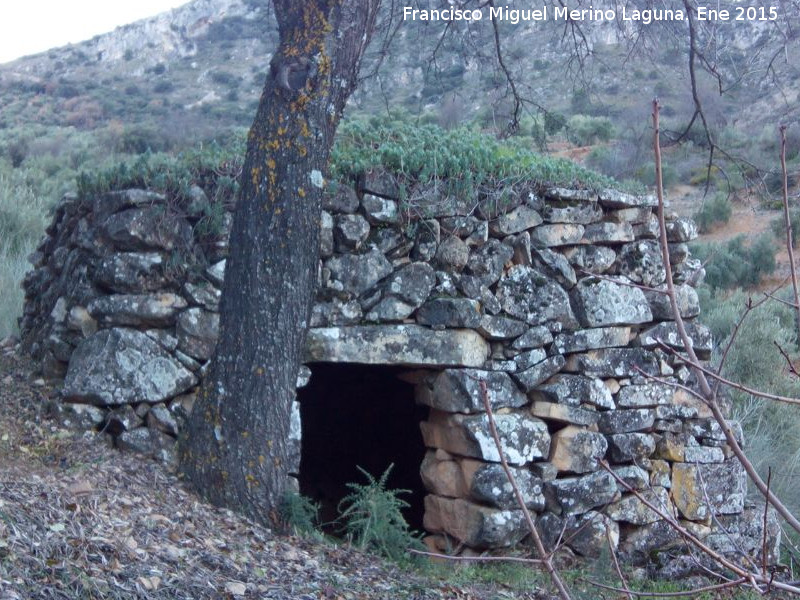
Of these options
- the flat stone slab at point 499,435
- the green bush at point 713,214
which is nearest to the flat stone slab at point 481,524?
the flat stone slab at point 499,435

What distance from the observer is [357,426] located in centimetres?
768

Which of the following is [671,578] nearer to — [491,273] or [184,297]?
[491,273]

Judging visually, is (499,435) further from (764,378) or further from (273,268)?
(764,378)

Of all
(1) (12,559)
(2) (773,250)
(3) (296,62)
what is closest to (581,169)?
(3) (296,62)

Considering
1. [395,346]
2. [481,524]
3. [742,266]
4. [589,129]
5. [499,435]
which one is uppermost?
[589,129]

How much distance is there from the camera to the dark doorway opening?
24.3ft

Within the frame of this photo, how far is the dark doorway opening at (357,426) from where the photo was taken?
7.42 m

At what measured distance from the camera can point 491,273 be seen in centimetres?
580

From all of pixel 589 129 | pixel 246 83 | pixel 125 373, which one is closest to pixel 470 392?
pixel 125 373

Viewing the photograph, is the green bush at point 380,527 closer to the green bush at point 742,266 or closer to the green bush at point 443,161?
the green bush at point 443,161

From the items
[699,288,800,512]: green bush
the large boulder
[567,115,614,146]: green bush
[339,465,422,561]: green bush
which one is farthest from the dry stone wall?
[567,115,614,146]: green bush

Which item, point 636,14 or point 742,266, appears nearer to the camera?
point 636,14

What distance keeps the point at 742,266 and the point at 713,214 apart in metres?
2.37

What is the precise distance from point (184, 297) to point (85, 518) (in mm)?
1702
